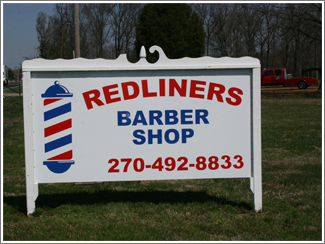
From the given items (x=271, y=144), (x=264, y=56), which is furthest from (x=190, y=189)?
(x=264, y=56)

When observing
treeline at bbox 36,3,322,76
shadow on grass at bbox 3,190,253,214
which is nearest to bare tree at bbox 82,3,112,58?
treeline at bbox 36,3,322,76

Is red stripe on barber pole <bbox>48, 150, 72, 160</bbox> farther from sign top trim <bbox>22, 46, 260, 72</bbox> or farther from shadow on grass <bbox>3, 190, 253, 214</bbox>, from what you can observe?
sign top trim <bbox>22, 46, 260, 72</bbox>

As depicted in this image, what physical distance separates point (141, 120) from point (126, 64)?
0.74 meters

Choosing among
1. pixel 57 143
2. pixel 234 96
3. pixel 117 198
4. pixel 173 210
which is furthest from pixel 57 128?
pixel 234 96

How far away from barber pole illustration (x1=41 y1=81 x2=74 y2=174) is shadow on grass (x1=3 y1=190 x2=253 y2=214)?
0.72 metres

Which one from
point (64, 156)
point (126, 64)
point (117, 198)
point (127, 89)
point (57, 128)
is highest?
point (126, 64)

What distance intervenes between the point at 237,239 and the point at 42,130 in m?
A: 2.68

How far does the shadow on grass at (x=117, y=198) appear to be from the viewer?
5.12 m

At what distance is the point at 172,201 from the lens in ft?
17.1

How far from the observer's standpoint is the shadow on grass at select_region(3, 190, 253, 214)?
16.8 ft

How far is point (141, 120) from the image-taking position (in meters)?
4.79

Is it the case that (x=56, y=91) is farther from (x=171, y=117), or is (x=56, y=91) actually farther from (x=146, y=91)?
(x=171, y=117)

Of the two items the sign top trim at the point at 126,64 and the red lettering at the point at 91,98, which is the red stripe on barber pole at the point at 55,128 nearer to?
the red lettering at the point at 91,98

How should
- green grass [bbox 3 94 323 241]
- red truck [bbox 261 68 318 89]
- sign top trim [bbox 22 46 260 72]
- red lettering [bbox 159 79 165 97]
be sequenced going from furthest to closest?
red truck [bbox 261 68 318 89] → red lettering [bbox 159 79 165 97] → sign top trim [bbox 22 46 260 72] → green grass [bbox 3 94 323 241]
